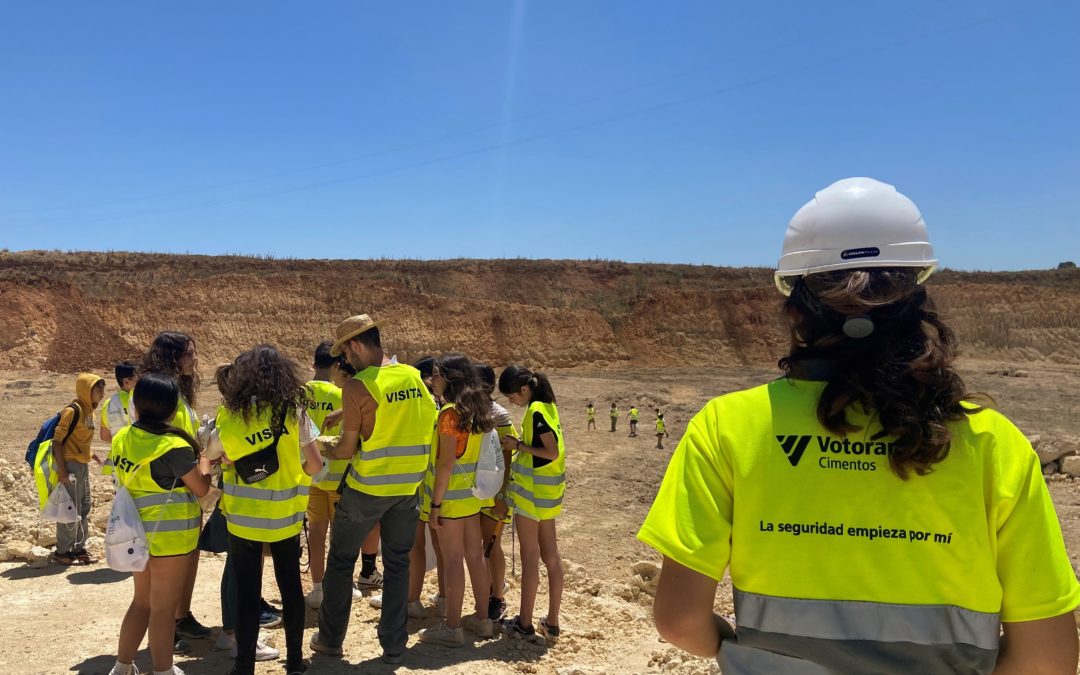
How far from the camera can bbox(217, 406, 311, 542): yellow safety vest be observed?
384 centimetres

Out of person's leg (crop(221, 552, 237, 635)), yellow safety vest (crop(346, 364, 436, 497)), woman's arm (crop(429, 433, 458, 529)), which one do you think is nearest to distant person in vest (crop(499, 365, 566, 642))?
woman's arm (crop(429, 433, 458, 529))

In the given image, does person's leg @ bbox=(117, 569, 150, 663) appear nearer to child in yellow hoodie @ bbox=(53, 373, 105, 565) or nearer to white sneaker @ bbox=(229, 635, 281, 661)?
white sneaker @ bbox=(229, 635, 281, 661)

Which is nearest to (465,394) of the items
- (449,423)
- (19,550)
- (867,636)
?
(449,423)

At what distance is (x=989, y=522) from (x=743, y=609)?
53cm

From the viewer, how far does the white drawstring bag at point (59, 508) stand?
5.46m

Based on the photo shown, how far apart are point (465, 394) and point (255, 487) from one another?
1.36 m

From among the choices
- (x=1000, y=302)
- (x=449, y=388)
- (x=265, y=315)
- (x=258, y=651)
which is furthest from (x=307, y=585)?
(x=1000, y=302)

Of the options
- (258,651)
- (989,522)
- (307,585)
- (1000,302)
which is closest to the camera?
(989,522)

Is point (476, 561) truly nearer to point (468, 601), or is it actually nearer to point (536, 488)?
point (536, 488)

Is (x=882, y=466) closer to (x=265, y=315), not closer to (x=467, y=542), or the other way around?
(x=467, y=542)

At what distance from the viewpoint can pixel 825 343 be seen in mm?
1560

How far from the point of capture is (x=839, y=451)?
1.46 m

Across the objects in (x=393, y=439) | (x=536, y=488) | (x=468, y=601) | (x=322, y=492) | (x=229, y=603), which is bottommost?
(x=468, y=601)

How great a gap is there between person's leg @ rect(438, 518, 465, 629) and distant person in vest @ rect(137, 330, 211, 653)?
151 centimetres
